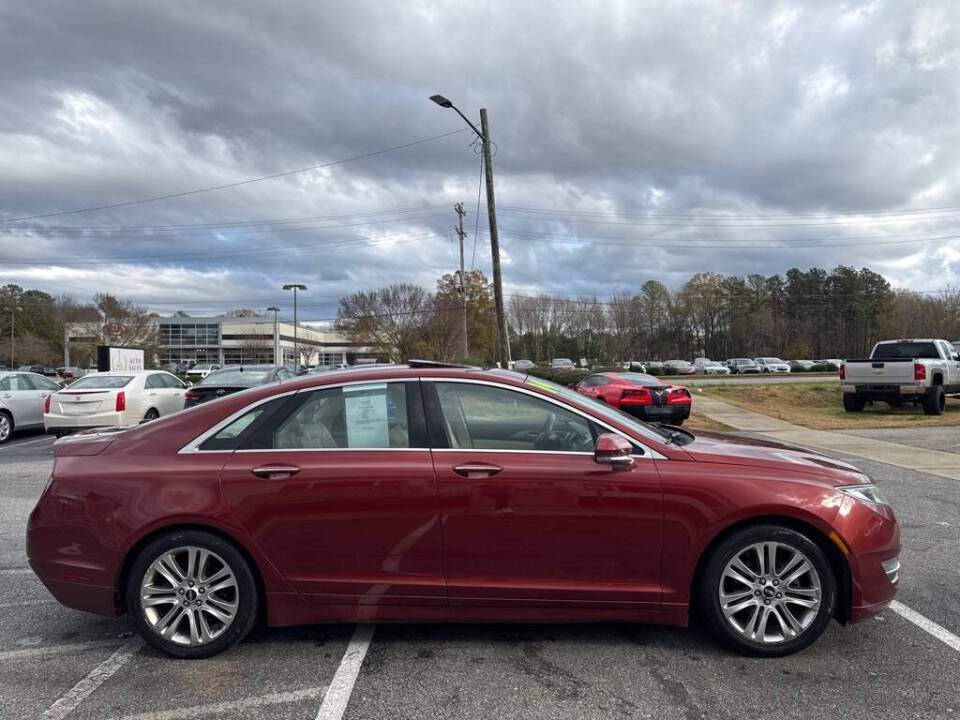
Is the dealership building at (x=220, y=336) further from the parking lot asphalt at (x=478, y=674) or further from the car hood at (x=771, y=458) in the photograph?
the car hood at (x=771, y=458)

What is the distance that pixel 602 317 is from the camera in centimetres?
8869

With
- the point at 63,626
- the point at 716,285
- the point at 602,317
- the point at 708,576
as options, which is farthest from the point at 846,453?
the point at 716,285

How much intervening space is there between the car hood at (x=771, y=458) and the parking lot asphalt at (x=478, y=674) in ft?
3.00

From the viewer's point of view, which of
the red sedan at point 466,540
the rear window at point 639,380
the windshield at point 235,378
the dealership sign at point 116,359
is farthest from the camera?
the dealership sign at point 116,359

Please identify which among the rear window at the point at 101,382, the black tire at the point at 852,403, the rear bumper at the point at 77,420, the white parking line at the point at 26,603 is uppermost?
the rear window at the point at 101,382

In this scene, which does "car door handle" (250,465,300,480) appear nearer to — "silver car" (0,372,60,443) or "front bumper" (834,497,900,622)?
"front bumper" (834,497,900,622)

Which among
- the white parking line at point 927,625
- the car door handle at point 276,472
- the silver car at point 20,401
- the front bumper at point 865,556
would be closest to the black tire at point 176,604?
the car door handle at point 276,472

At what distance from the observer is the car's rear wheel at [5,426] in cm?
1273

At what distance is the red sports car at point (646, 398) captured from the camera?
44.7 ft

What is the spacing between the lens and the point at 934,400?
16.9m

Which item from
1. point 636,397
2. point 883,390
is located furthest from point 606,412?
point 883,390

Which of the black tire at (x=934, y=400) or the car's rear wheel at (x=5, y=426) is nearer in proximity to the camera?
the car's rear wheel at (x=5, y=426)

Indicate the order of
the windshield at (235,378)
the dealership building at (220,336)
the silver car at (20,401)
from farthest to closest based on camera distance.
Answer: the dealership building at (220,336) → the silver car at (20,401) → the windshield at (235,378)

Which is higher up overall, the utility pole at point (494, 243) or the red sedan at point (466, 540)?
the utility pole at point (494, 243)
